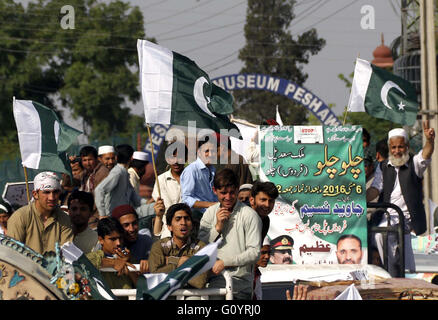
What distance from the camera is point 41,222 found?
319 inches

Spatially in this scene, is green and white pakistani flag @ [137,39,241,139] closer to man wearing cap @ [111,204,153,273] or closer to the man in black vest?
man wearing cap @ [111,204,153,273]

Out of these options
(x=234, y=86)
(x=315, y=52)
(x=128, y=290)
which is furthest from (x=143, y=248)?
(x=315, y=52)

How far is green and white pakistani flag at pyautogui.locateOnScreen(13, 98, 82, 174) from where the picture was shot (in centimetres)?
1033

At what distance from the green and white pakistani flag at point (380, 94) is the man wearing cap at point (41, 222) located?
505 cm

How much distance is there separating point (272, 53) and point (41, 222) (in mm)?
68627

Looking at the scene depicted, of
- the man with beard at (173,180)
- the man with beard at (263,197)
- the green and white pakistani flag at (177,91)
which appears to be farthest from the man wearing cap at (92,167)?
the man with beard at (263,197)

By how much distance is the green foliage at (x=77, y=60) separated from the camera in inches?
2124

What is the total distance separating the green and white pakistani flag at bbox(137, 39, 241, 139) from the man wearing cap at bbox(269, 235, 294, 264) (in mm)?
1425

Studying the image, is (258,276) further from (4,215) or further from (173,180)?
(4,215)

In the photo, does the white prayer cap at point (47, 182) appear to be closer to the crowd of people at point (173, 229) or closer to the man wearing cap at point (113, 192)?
the crowd of people at point (173, 229)

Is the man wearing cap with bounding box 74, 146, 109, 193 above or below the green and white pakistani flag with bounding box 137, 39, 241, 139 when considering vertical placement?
below

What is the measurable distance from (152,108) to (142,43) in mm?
648

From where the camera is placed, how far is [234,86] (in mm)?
23562

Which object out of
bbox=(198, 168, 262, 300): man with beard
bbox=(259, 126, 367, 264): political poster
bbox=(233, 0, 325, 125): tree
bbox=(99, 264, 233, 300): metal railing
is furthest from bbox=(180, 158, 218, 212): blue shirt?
bbox=(233, 0, 325, 125): tree
